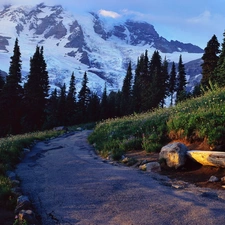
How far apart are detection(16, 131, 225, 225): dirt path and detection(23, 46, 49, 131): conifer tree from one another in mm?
42312

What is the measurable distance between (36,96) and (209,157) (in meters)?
46.5

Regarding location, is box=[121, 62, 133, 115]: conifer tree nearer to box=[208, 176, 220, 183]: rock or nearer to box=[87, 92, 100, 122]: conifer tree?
box=[87, 92, 100, 122]: conifer tree

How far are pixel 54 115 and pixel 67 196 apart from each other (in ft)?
180

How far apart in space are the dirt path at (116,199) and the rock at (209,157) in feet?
3.74

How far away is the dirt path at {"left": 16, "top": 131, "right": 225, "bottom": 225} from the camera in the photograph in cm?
567

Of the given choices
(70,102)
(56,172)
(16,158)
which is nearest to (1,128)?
(70,102)

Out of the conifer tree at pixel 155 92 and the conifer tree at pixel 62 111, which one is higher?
the conifer tree at pixel 155 92

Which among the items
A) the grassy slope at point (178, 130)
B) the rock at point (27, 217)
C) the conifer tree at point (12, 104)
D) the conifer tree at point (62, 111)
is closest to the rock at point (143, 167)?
the grassy slope at point (178, 130)

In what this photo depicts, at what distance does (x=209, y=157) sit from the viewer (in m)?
8.55

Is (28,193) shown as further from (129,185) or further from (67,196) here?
(129,185)

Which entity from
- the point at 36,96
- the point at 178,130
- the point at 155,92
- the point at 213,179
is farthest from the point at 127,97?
the point at 213,179

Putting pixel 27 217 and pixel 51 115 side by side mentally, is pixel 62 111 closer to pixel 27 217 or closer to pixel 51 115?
pixel 51 115

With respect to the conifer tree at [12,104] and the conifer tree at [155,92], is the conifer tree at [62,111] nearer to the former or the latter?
the conifer tree at [12,104]

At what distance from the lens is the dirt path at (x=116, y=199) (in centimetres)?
567
